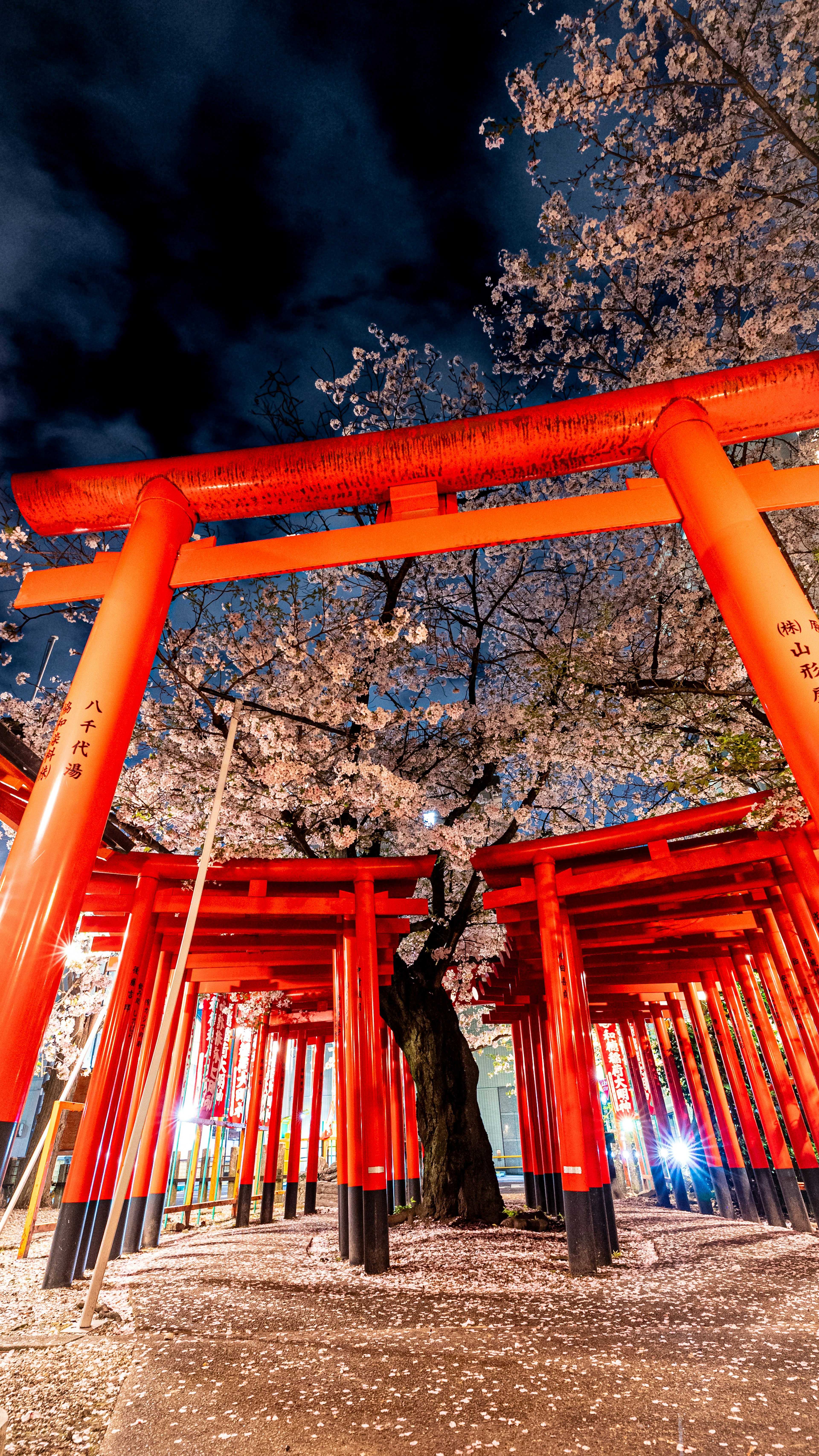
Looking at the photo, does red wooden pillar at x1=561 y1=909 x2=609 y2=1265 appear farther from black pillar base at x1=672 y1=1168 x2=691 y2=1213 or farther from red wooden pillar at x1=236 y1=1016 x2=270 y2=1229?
black pillar base at x1=672 y1=1168 x2=691 y2=1213

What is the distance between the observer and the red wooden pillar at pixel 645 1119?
1619 centimetres

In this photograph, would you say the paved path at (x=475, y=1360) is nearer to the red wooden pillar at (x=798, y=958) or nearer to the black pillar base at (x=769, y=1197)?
the red wooden pillar at (x=798, y=958)

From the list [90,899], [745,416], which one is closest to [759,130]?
[745,416]

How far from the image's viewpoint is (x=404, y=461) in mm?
4945

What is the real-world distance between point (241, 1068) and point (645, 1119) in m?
11.6

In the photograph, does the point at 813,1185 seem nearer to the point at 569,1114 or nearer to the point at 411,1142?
the point at 569,1114

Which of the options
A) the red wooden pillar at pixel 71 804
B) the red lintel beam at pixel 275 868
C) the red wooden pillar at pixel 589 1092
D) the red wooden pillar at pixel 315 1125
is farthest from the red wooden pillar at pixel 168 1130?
the red wooden pillar at pixel 71 804

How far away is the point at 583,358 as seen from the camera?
30.5ft

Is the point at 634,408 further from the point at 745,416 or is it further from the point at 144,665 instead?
the point at 144,665

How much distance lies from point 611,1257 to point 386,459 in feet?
29.8

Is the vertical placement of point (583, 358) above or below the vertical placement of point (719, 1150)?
above

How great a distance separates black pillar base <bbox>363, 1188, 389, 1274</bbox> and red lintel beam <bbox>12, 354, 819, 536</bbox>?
7190 mm

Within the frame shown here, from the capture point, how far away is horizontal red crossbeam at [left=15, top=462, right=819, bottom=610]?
448 cm

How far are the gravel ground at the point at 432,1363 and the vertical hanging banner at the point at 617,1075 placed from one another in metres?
12.2
